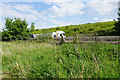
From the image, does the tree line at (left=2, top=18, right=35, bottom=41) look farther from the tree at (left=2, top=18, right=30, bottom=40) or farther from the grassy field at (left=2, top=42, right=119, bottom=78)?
the grassy field at (left=2, top=42, right=119, bottom=78)

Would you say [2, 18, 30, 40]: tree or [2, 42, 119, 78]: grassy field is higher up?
[2, 18, 30, 40]: tree

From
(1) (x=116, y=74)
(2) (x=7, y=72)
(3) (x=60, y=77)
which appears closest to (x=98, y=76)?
(1) (x=116, y=74)

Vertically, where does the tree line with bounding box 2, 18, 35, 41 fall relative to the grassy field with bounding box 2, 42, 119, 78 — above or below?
above

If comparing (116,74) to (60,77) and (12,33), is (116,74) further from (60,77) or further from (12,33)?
(12,33)

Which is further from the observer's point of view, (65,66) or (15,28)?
(15,28)

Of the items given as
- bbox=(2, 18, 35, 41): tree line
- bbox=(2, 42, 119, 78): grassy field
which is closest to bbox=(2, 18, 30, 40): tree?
bbox=(2, 18, 35, 41): tree line

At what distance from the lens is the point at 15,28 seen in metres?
16.6

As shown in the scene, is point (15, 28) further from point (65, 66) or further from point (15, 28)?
point (65, 66)

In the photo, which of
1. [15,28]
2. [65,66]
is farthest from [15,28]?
[65,66]

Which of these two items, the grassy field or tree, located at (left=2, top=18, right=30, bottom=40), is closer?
the grassy field

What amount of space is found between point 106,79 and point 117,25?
45.9ft

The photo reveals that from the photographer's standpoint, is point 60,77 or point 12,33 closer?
point 60,77

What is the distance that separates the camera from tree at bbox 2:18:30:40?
16.7 meters

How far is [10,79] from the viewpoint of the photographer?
294 centimetres
